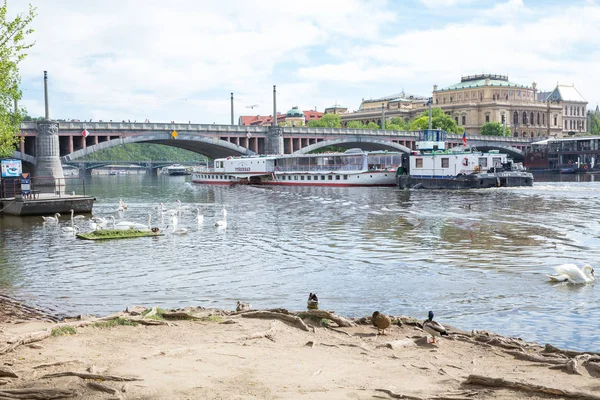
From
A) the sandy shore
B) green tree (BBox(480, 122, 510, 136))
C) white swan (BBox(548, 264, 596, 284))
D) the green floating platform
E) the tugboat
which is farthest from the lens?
green tree (BBox(480, 122, 510, 136))

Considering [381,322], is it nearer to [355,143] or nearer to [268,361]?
[268,361]

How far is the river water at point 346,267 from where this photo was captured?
1656 centimetres

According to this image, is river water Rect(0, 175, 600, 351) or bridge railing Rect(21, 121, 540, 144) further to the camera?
bridge railing Rect(21, 121, 540, 144)

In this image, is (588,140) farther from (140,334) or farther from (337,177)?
(140,334)

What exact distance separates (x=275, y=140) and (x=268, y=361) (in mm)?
92015

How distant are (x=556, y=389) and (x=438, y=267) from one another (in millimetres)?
12687

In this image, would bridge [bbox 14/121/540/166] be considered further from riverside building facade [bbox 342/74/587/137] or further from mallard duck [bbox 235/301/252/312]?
mallard duck [bbox 235/301/252/312]

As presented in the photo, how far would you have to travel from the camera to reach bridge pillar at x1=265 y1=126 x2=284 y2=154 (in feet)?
335

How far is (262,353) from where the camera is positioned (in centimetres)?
1175

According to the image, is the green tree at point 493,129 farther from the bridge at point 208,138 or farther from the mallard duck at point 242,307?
the mallard duck at point 242,307

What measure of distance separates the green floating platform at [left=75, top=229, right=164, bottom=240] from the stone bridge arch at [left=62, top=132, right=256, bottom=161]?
53.2 metres

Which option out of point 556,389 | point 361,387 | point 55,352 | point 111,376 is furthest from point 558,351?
point 55,352

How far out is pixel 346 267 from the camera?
886 inches

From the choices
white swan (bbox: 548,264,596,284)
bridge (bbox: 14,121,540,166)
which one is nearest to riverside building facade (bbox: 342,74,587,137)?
bridge (bbox: 14,121,540,166)
